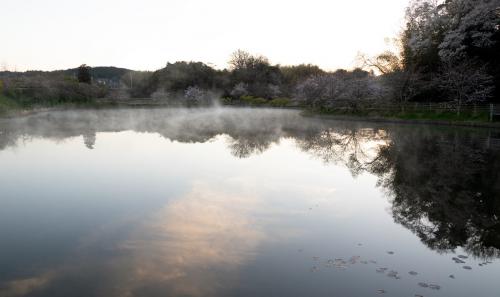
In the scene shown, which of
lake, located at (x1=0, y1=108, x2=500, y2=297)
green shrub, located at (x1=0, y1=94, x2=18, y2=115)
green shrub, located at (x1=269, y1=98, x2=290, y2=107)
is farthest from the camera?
green shrub, located at (x1=269, y1=98, x2=290, y2=107)

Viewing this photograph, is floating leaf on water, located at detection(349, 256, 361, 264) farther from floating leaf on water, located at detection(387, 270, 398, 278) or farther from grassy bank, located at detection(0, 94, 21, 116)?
grassy bank, located at detection(0, 94, 21, 116)

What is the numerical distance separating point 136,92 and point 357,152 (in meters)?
70.2

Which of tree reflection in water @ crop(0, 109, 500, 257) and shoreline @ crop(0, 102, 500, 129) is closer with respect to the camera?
tree reflection in water @ crop(0, 109, 500, 257)

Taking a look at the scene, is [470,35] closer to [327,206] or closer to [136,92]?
[327,206]

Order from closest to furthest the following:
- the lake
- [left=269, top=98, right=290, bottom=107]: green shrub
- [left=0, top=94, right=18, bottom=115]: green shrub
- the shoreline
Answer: the lake → the shoreline → [left=0, top=94, right=18, bottom=115]: green shrub → [left=269, top=98, right=290, bottom=107]: green shrub

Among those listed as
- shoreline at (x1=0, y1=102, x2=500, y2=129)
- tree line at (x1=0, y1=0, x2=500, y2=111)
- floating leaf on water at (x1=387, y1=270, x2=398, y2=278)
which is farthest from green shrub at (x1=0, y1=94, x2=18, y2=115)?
floating leaf on water at (x1=387, y1=270, x2=398, y2=278)

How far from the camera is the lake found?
573cm

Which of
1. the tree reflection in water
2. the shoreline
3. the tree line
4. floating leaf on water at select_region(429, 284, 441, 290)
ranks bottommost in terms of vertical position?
floating leaf on water at select_region(429, 284, 441, 290)

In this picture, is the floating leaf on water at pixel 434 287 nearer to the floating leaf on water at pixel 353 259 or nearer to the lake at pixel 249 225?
the lake at pixel 249 225

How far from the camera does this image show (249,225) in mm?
8188

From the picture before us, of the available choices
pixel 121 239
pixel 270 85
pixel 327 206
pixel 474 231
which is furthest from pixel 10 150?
pixel 270 85

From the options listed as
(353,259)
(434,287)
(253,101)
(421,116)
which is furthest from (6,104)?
(434,287)

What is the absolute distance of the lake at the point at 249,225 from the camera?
5727 millimetres

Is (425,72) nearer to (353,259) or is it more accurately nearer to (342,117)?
(342,117)
